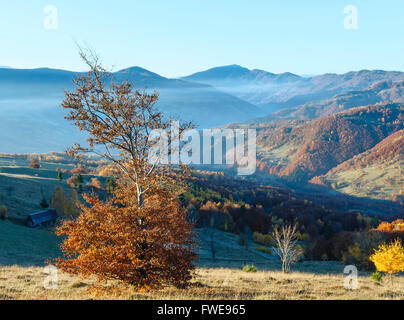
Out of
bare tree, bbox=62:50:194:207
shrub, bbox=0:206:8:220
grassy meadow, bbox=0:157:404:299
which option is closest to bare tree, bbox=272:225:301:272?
grassy meadow, bbox=0:157:404:299

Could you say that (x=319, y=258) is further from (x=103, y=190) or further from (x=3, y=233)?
(x=3, y=233)

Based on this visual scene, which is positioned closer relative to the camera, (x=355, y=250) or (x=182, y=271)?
(x=182, y=271)

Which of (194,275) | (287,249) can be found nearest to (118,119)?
(194,275)

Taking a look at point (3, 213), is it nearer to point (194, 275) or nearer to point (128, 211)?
point (194, 275)

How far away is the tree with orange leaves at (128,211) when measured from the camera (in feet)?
55.0

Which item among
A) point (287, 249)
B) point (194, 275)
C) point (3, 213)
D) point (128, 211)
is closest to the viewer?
point (128, 211)

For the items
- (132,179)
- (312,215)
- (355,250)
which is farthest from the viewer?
(312,215)

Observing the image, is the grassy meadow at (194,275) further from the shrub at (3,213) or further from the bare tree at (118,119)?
the bare tree at (118,119)

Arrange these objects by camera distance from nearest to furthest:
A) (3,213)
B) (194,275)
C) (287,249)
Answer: (194,275) → (287,249) → (3,213)

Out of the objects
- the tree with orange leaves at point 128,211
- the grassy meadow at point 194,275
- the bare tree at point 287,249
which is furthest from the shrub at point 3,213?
the tree with orange leaves at point 128,211

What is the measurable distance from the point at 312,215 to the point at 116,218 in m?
156

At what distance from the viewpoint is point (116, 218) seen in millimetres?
17172

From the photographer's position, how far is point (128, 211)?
17.5 metres

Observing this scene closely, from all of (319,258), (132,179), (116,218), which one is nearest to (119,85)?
(132,179)
